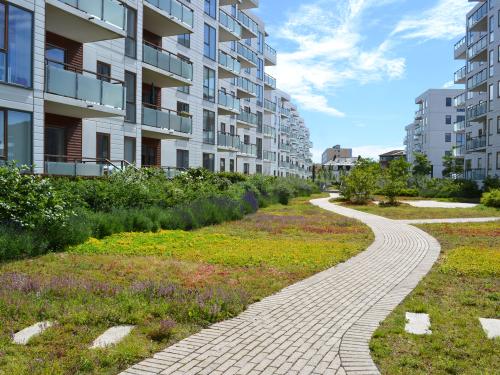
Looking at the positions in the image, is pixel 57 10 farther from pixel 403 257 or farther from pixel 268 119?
pixel 268 119

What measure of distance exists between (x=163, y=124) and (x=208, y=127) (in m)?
10.4

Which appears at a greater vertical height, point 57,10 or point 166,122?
point 57,10

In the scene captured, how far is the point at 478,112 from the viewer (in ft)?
173

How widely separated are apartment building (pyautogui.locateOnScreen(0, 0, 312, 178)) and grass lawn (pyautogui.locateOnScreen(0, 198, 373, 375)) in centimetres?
646

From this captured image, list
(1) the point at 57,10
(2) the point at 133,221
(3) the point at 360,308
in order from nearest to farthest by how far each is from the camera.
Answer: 1. (3) the point at 360,308
2. (2) the point at 133,221
3. (1) the point at 57,10

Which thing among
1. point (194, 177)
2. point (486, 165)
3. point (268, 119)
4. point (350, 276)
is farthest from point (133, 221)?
point (268, 119)

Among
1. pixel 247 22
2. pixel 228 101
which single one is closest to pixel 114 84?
pixel 228 101

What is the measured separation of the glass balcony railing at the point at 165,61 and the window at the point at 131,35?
75 centimetres

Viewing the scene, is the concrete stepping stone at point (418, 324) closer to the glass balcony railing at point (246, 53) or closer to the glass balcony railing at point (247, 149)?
the glass balcony railing at point (247, 149)

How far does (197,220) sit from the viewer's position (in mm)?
18734

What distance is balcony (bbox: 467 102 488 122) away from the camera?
51.0 metres

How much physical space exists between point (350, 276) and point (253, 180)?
25070 millimetres

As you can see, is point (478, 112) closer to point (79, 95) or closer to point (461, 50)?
point (461, 50)

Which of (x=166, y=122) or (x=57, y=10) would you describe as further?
(x=166, y=122)
